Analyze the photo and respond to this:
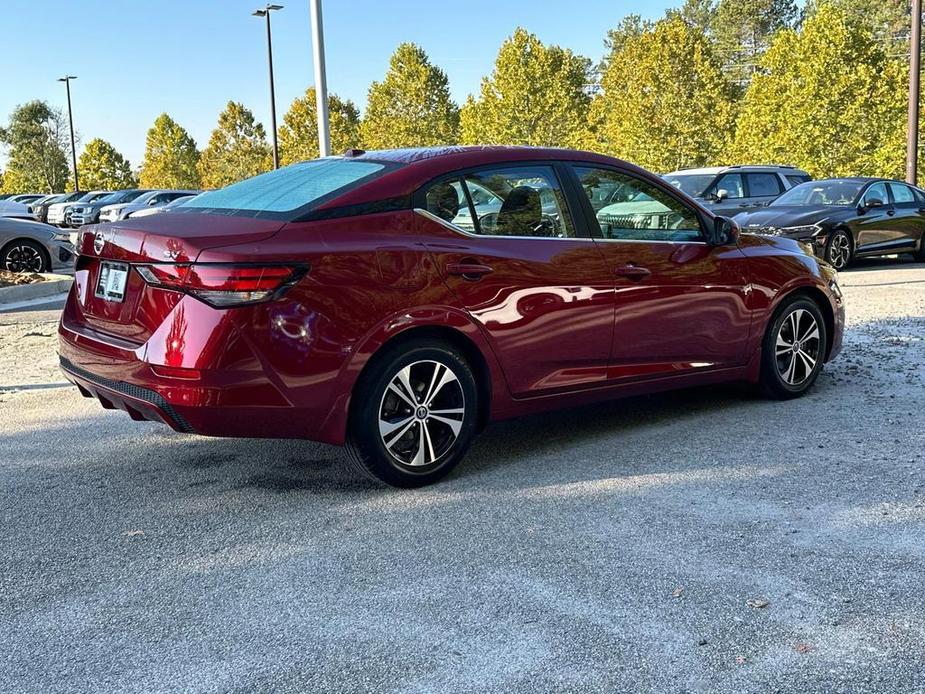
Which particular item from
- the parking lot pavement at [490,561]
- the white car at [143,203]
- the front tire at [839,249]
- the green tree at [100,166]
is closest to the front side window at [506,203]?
the parking lot pavement at [490,561]

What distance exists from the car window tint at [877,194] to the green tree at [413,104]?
1258 inches

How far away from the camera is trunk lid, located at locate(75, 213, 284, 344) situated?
13.1 feet

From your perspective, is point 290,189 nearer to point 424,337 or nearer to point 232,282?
point 232,282

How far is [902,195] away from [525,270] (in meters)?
13.2

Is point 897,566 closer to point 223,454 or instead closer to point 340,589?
point 340,589

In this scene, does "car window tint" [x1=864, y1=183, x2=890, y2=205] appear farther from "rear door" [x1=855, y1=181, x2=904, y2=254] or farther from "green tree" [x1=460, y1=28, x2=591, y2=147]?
"green tree" [x1=460, y1=28, x2=591, y2=147]

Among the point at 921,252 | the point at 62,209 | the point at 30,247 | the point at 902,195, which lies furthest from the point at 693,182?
the point at 62,209

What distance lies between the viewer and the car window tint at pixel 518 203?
4.65m

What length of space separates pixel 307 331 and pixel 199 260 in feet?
1.74

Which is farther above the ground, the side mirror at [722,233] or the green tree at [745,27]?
the green tree at [745,27]

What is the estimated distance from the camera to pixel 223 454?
507 centimetres

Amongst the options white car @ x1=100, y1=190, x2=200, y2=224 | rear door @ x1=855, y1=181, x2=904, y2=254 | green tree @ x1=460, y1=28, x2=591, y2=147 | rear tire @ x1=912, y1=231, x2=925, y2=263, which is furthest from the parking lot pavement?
green tree @ x1=460, y1=28, x2=591, y2=147

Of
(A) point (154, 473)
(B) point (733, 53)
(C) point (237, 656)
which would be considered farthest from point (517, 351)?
(B) point (733, 53)

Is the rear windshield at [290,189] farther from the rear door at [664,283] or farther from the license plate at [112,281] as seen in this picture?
the rear door at [664,283]
